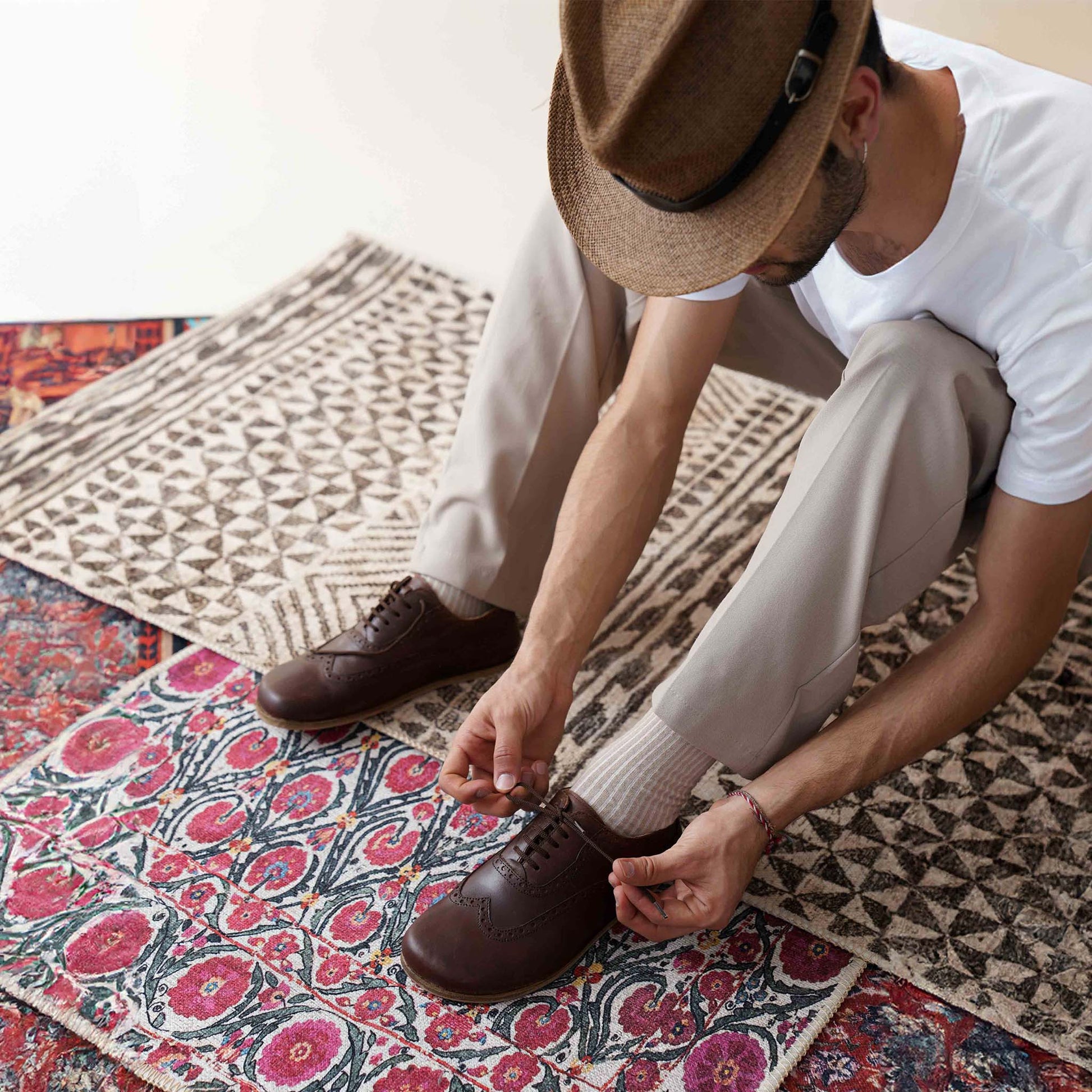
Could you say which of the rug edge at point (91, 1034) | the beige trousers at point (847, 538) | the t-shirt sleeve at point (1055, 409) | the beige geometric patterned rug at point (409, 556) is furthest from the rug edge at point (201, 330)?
the t-shirt sleeve at point (1055, 409)

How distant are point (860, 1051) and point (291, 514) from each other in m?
1.05

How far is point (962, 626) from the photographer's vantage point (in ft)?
3.77

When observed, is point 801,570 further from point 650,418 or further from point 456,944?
point 456,944

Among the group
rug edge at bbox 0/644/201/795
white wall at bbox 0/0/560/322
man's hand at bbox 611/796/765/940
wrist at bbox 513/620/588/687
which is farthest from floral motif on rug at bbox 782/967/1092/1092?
white wall at bbox 0/0/560/322

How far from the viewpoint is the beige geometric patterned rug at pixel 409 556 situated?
49.4 inches

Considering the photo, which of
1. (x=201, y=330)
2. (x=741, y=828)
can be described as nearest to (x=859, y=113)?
(x=741, y=828)

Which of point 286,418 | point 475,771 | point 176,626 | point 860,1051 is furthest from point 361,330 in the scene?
point 860,1051

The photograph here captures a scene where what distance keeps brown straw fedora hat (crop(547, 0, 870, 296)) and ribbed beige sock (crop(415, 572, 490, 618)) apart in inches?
23.0

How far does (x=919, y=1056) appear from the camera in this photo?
1.13 m

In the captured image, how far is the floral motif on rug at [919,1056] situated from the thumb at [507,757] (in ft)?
1.20

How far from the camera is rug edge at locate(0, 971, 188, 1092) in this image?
1.08 m

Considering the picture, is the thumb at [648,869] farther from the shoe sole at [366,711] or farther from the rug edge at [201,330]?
the rug edge at [201,330]

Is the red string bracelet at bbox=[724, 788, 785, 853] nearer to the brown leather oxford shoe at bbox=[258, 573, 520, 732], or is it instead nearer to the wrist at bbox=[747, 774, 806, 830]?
the wrist at bbox=[747, 774, 806, 830]

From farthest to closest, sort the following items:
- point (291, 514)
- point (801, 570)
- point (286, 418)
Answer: point (286, 418), point (291, 514), point (801, 570)
